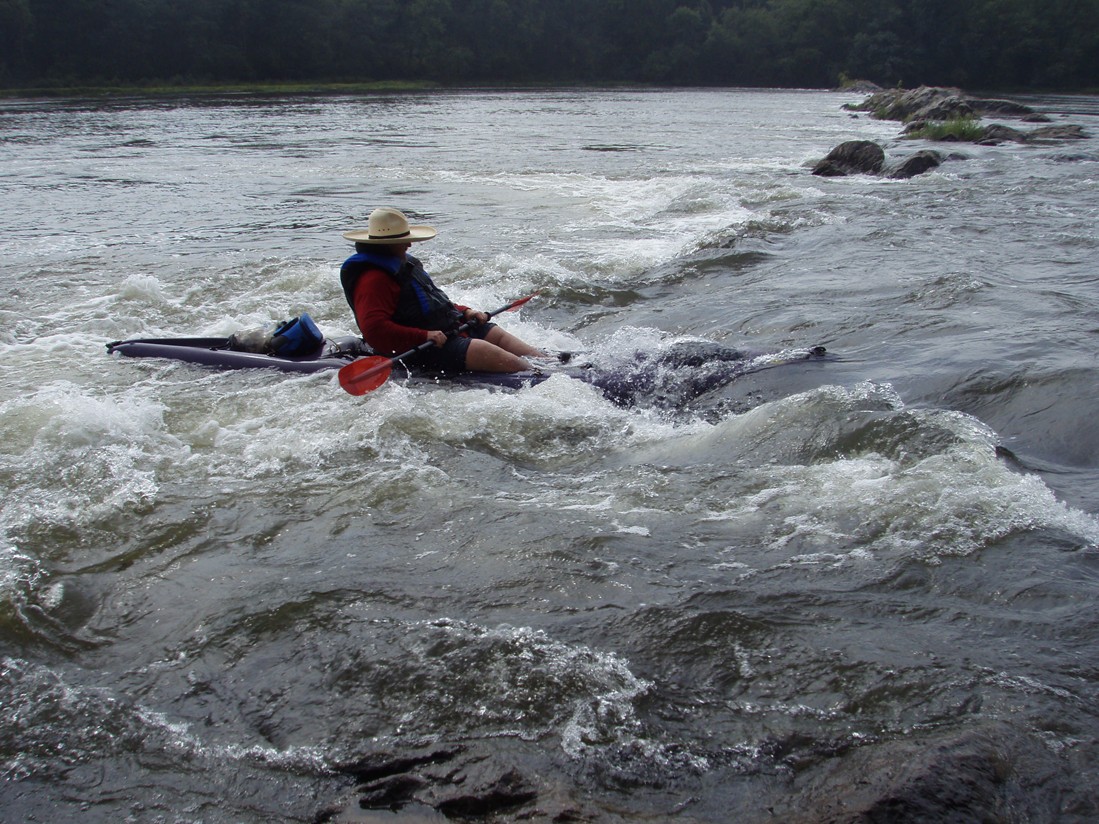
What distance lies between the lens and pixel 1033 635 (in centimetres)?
294

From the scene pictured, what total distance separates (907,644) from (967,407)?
2660mm

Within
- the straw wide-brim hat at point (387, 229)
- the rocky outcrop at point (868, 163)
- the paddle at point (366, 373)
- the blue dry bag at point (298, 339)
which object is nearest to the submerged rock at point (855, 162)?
the rocky outcrop at point (868, 163)

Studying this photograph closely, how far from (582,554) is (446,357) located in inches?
106

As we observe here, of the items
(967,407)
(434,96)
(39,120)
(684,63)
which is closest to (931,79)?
(684,63)

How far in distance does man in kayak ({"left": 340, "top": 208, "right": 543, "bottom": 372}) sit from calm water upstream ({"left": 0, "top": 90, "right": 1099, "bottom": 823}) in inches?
15.4

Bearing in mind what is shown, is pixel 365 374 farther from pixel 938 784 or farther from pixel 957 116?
pixel 957 116

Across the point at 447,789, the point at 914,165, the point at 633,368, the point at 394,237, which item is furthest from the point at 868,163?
the point at 447,789

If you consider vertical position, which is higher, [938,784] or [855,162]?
[855,162]

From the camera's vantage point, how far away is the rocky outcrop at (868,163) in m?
15.3

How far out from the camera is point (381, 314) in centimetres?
586

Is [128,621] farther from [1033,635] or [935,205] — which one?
[935,205]

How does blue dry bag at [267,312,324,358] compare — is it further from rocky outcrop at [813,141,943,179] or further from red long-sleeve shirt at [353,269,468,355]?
rocky outcrop at [813,141,943,179]

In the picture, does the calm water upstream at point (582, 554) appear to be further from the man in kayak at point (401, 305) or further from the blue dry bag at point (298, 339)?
the man in kayak at point (401, 305)

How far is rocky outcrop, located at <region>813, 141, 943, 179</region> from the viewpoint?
602 inches
